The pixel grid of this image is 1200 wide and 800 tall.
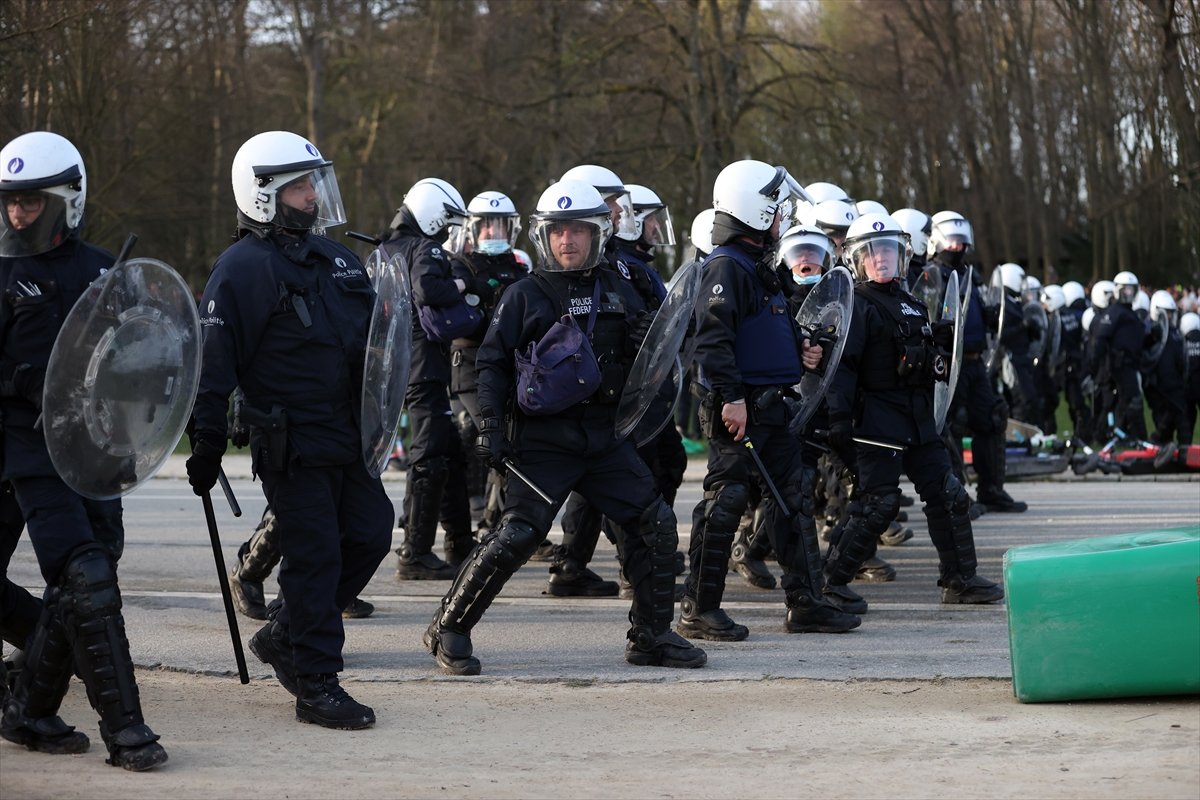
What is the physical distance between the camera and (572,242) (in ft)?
21.9

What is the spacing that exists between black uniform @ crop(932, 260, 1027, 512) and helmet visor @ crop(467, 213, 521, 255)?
9.98ft

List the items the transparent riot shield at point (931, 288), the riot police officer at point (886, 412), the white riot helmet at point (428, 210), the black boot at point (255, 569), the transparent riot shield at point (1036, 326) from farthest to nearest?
the transparent riot shield at point (1036, 326) < the transparent riot shield at point (931, 288) < the white riot helmet at point (428, 210) < the riot police officer at point (886, 412) < the black boot at point (255, 569)

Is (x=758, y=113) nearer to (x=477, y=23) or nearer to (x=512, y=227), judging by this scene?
(x=477, y=23)

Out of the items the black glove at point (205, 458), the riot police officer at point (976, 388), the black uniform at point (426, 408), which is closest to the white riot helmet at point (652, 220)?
the black uniform at point (426, 408)

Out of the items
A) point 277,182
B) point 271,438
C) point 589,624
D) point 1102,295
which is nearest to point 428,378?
point 589,624

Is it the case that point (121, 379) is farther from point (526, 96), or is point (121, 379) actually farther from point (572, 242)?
point (526, 96)

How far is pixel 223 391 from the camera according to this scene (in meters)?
5.66

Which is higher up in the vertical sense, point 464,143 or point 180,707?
point 464,143

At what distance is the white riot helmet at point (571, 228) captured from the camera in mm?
6672

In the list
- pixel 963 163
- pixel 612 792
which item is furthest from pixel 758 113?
pixel 612 792

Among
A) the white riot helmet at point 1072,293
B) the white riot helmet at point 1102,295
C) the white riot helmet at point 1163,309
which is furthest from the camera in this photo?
the white riot helmet at point 1072,293

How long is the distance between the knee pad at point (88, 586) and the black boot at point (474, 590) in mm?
1642

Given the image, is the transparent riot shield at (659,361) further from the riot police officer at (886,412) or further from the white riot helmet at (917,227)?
the white riot helmet at (917,227)

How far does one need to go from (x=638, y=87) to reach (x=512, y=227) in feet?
56.9
